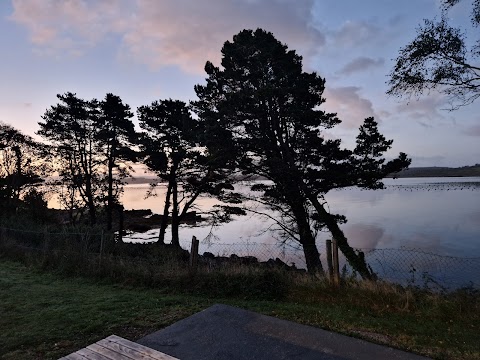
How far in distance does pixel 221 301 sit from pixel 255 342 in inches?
107

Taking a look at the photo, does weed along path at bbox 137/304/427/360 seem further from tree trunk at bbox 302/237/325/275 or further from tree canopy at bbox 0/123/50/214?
tree canopy at bbox 0/123/50/214

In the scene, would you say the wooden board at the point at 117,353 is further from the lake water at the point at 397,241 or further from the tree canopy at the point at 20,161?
the tree canopy at the point at 20,161

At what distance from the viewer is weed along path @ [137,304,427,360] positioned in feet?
13.6

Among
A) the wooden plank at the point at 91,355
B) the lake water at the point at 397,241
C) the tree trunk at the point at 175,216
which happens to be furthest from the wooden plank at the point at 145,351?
the tree trunk at the point at 175,216

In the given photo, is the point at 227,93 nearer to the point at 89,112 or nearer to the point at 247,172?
the point at 247,172

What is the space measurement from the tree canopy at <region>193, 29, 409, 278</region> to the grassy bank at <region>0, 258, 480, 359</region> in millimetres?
5909

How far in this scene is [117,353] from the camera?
9.61 feet

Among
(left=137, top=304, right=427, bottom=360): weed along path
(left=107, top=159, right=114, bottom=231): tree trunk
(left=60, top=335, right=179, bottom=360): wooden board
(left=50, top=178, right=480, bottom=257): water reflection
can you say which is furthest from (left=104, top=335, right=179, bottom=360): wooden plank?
(left=107, top=159, right=114, bottom=231): tree trunk

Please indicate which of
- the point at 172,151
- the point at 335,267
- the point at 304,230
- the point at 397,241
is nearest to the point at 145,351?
the point at 335,267

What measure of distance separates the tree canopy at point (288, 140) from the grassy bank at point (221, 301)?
233 inches

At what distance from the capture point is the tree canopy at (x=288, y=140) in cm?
1334

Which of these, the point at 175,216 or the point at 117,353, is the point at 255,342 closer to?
the point at 117,353

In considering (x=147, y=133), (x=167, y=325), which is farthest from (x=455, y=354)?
(x=147, y=133)

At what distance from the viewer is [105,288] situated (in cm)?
827
